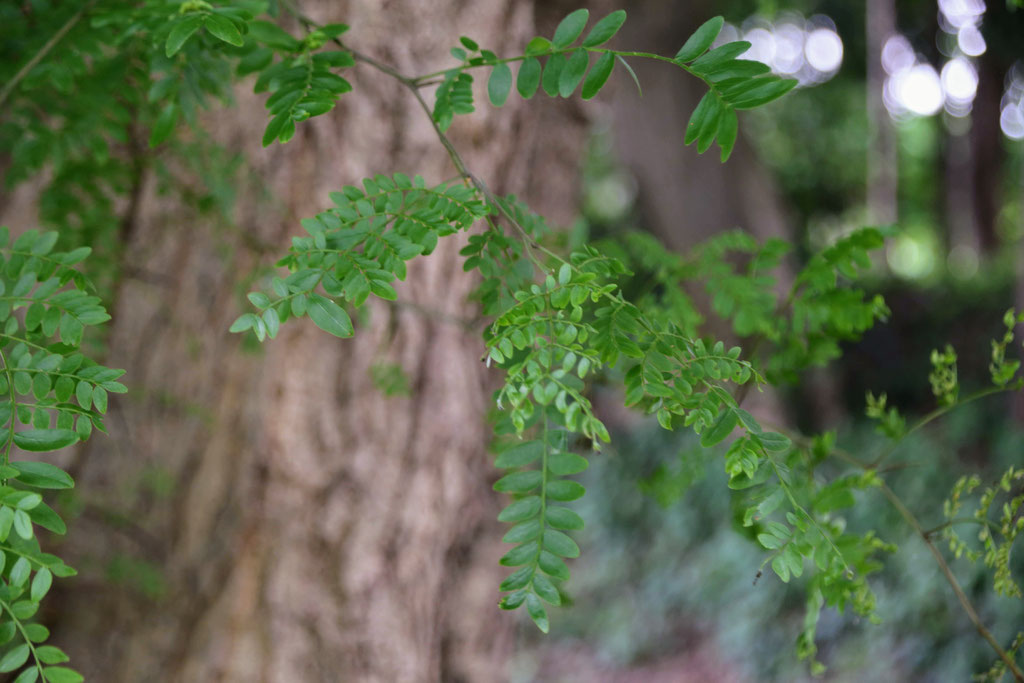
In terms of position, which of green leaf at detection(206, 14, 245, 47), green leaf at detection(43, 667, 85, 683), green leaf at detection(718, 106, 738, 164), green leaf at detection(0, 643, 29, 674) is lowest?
green leaf at detection(43, 667, 85, 683)

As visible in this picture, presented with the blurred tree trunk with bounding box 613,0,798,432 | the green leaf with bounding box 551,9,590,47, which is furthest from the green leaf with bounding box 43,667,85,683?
the blurred tree trunk with bounding box 613,0,798,432

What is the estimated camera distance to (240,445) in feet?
5.69

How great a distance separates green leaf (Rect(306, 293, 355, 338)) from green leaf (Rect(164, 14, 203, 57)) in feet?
0.93

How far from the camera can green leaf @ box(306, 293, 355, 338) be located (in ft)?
2.36

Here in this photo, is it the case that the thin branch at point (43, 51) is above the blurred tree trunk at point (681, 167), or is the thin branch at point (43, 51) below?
below

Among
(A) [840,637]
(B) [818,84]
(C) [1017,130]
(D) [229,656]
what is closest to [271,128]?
(D) [229,656]

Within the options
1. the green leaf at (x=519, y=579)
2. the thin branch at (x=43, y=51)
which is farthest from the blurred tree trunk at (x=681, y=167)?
the green leaf at (x=519, y=579)

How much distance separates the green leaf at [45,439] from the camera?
692 millimetres

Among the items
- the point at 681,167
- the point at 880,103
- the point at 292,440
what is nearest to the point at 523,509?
the point at 292,440

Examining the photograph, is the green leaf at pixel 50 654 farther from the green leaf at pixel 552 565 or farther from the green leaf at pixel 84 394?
the green leaf at pixel 552 565

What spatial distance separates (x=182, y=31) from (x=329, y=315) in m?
0.33

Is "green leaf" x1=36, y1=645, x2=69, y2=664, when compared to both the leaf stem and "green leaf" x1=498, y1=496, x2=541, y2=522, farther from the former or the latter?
"green leaf" x1=498, y1=496, x2=541, y2=522

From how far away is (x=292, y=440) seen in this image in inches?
66.6

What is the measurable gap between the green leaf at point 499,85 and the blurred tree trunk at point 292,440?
0.85 m
